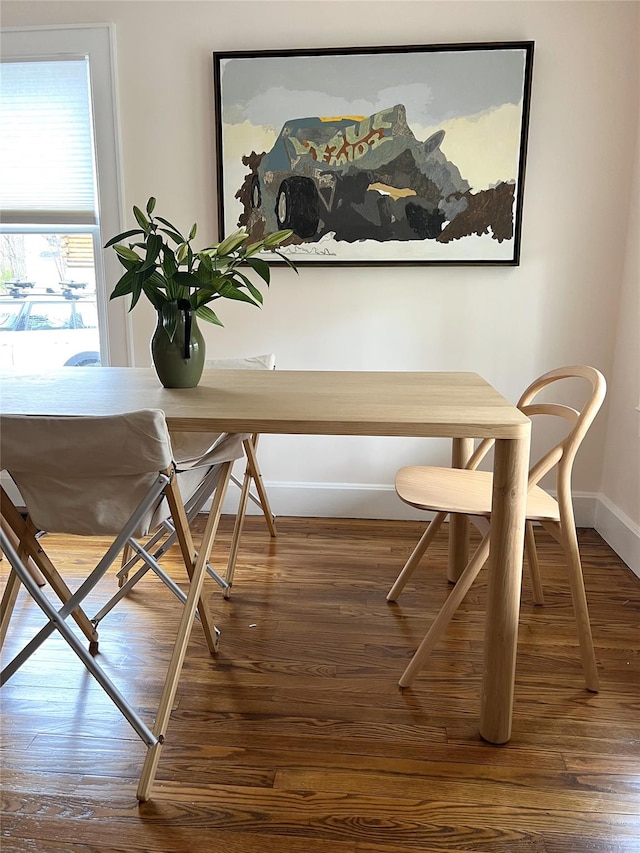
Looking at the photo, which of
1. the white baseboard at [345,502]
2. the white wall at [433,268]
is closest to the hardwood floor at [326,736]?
the white baseboard at [345,502]

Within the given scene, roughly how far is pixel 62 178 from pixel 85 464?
1.97m

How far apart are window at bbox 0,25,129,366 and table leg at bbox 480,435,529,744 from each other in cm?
206

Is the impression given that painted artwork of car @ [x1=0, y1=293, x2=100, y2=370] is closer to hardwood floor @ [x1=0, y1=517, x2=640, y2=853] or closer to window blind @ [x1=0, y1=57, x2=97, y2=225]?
window blind @ [x1=0, y1=57, x2=97, y2=225]

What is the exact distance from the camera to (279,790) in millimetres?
1483

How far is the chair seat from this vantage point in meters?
1.84

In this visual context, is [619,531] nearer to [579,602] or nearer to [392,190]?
[579,602]

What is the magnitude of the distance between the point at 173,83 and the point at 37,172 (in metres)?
0.72

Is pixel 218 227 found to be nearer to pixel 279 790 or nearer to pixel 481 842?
pixel 279 790

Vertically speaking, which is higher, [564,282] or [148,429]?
[564,282]

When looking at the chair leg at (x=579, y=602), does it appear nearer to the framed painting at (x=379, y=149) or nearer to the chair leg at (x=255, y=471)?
the chair leg at (x=255, y=471)

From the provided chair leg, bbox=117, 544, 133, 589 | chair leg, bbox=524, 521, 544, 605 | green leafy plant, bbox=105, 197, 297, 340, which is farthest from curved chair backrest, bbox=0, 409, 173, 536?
chair leg, bbox=524, 521, 544, 605

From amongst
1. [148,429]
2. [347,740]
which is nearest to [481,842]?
[347,740]

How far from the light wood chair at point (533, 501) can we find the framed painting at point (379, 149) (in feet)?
3.29

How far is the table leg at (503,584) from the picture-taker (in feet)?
5.11
